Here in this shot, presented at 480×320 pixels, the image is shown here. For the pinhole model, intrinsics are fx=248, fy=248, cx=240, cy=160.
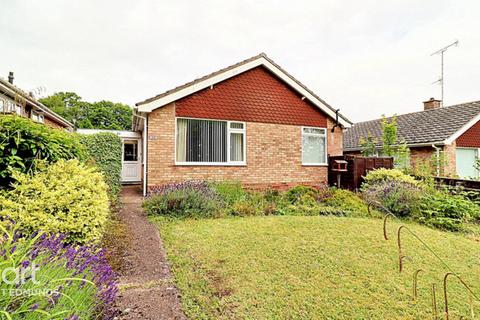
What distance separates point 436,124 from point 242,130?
13507 millimetres

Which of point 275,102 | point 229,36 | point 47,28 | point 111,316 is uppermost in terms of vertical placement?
point 229,36

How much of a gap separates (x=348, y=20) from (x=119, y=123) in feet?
132

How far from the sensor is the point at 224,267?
3.64 m

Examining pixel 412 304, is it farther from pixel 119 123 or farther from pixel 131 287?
pixel 119 123

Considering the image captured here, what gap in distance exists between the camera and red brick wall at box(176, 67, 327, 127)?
32.6 ft

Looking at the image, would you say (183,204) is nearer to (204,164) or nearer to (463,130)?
(204,164)

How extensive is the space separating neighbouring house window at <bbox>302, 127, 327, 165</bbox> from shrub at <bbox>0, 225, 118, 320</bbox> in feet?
34.1

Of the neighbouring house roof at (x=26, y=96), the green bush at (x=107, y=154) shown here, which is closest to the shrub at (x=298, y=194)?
the green bush at (x=107, y=154)

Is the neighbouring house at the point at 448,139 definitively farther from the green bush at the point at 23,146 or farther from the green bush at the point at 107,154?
the green bush at the point at 23,146

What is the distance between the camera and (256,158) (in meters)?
10.7

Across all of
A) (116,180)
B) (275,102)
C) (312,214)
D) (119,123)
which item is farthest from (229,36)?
(119,123)

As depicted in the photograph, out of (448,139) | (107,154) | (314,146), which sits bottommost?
(107,154)

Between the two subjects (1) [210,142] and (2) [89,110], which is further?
(2) [89,110]

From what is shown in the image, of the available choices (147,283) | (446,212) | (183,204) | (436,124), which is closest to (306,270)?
(147,283)
